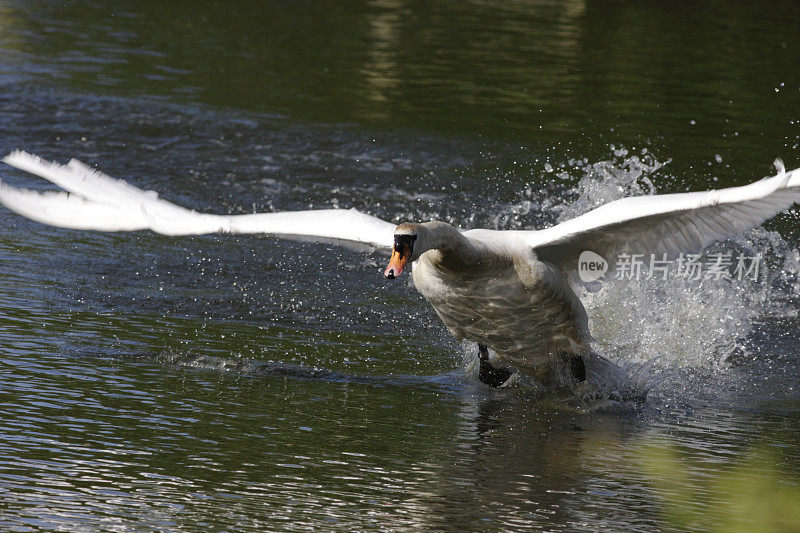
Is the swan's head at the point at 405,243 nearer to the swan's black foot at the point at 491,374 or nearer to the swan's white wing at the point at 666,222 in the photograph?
the swan's white wing at the point at 666,222

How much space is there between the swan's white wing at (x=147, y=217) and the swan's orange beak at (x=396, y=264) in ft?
3.32

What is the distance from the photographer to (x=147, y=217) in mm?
6953

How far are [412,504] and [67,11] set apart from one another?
19.4 meters

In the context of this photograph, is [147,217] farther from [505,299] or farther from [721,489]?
[721,489]

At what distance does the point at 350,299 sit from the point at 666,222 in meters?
3.22

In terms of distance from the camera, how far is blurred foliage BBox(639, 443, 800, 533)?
509cm

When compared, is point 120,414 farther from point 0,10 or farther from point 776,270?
point 0,10

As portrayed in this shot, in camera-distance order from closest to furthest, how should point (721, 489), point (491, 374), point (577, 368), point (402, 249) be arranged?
1. point (721, 489)
2. point (402, 249)
3. point (577, 368)
4. point (491, 374)

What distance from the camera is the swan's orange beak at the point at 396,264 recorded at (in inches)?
225

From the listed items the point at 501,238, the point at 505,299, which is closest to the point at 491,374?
the point at 505,299

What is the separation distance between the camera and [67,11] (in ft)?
74.0

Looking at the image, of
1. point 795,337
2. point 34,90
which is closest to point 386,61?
Answer: point 34,90

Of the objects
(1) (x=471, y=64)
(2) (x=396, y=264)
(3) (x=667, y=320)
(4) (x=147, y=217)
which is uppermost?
(1) (x=471, y=64)

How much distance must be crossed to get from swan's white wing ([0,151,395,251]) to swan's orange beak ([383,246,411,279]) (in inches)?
39.8
